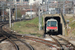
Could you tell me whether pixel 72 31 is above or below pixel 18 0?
below

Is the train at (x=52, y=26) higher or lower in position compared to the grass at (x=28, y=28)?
higher

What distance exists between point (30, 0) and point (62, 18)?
7592 centimetres

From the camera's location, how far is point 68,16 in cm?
3216

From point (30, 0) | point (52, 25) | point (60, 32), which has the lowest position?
point (60, 32)

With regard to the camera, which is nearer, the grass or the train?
the train

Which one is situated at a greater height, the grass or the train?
the train

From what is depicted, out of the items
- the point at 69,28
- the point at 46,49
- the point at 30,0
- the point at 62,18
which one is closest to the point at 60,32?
the point at 62,18

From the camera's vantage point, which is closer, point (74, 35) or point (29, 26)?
point (74, 35)

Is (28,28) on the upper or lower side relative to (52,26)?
lower

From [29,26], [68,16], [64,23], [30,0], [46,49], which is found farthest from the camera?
[30,0]

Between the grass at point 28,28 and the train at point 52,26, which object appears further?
the grass at point 28,28

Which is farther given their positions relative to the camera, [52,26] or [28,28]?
[28,28]

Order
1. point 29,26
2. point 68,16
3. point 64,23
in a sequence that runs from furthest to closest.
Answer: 1. point 29,26
2. point 68,16
3. point 64,23

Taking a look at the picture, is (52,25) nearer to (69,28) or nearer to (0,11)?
(69,28)
